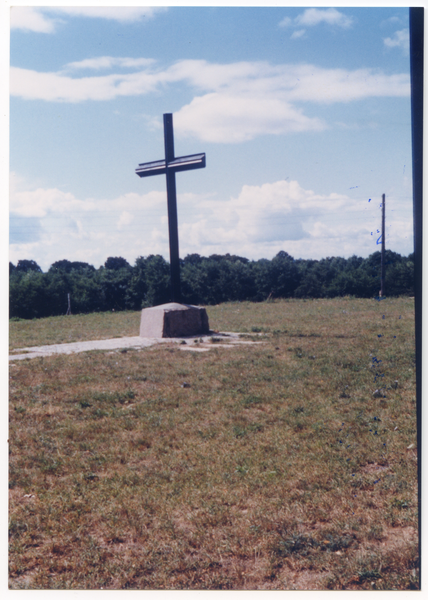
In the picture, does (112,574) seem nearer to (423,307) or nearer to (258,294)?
(423,307)

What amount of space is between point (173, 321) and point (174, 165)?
3.89 meters

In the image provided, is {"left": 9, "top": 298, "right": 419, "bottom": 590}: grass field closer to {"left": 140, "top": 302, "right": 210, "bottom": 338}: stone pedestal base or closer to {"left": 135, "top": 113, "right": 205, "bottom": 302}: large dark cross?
{"left": 140, "top": 302, "right": 210, "bottom": 338}: stone pedestal base

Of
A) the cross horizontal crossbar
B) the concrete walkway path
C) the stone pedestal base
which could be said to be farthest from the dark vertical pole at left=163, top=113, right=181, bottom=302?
the concrete walkway path

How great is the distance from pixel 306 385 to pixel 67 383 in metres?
3.46

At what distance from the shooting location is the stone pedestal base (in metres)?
11.2

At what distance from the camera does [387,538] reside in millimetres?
2660

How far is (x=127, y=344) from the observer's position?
10.4 m

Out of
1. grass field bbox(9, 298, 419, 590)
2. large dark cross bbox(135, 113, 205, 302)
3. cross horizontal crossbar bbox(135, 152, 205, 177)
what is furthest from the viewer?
large dark cross bbox(135, 113, 205, 302)

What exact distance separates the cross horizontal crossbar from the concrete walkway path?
4.21m

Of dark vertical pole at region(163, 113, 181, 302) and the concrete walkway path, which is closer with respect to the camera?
the concrete walkway path

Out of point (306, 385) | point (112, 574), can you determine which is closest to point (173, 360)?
point (306, 385)

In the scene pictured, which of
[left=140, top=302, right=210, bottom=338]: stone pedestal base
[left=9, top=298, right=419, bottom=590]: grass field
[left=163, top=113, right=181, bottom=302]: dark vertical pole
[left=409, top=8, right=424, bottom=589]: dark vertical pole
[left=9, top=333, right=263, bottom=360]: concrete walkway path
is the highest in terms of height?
[left=163, top=113, right=181, bottom=302]: dark vertical pole

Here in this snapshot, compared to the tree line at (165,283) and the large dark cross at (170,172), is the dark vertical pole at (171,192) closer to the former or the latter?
the large dark cross at (170,172)

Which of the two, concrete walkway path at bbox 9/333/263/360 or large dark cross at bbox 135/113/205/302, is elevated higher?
large dark cross at bbox 135/113/205/302
